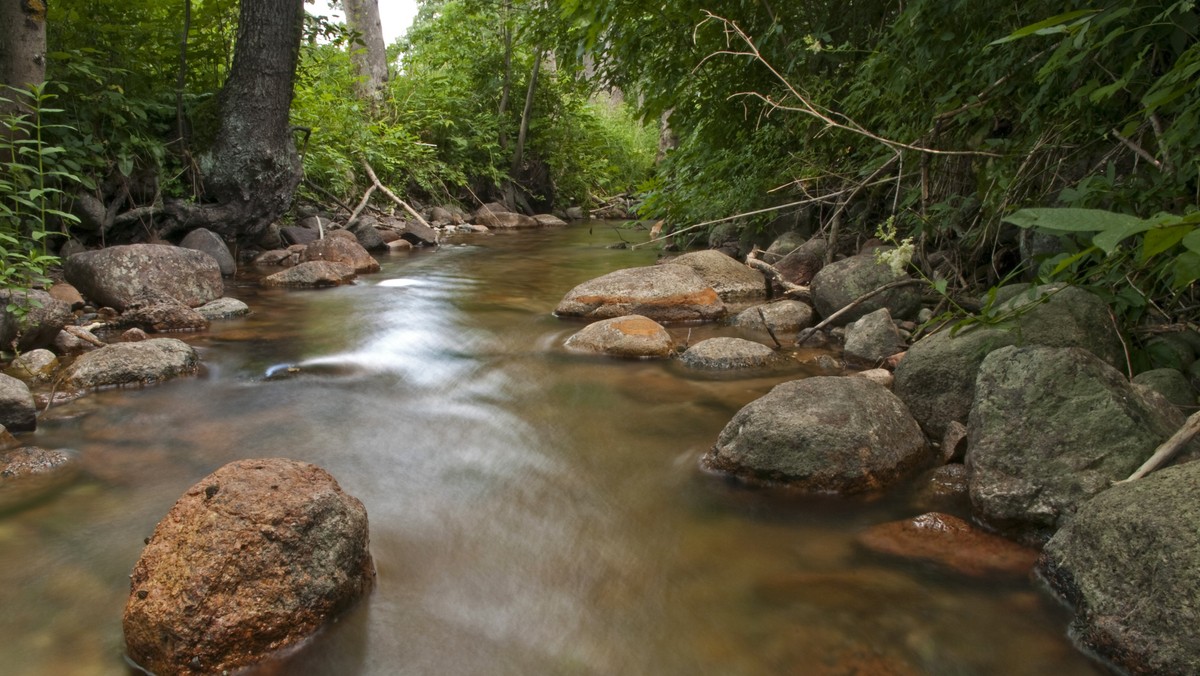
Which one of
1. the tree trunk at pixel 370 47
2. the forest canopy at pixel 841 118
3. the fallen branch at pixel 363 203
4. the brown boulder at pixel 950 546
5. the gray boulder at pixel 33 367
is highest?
the tree trunk at pixel 370 47

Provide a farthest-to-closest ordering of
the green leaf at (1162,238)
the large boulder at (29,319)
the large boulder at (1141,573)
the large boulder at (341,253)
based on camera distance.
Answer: the large boulder at (341,253) → the large boulder at (29,319) → the large boulder at (1141,573) → the green leaf at (1162,238)

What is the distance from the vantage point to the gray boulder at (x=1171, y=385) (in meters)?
3.03

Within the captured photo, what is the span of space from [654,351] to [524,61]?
1397 cm

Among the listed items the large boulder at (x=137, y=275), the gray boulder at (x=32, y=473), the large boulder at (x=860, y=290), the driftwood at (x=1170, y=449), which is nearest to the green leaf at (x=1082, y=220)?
the driftwood at (x=1170, y=449)

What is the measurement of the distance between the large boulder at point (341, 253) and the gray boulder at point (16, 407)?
5.22 m

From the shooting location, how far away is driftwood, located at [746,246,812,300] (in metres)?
6.30

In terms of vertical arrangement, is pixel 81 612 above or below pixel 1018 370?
below

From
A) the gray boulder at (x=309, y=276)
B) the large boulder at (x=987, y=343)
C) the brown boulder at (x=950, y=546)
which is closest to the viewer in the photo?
the brown boulder at (x=950, y=546)

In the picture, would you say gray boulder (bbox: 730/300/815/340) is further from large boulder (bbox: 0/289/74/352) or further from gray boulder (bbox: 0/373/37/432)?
large boulder (bbox: 0/289/74/352)

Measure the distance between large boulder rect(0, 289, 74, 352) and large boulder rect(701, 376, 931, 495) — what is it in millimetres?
4418

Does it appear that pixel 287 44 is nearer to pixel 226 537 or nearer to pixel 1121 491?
pixel 226 537

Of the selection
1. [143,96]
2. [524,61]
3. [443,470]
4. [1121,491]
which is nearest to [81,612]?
[443,470]

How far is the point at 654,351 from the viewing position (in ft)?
17.0

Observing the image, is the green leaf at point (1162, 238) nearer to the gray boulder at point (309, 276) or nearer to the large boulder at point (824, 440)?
the large boulder at point (824, 440)
